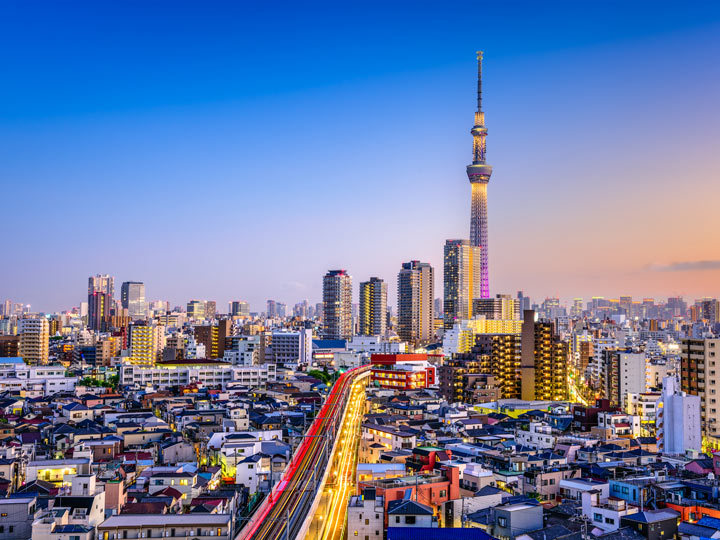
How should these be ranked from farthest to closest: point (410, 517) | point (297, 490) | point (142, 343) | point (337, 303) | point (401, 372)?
point (337, 303)
point (142, 343)
point (401, 372)
point (297, 490)
point (410, 517)

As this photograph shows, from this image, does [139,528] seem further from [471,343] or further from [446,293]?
[446,293]

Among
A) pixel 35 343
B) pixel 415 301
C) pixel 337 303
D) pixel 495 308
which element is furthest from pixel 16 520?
pixel 415 301

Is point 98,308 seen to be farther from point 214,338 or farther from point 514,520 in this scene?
point 514,520

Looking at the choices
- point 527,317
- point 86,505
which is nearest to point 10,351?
point 527,317

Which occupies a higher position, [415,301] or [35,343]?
[415,301]

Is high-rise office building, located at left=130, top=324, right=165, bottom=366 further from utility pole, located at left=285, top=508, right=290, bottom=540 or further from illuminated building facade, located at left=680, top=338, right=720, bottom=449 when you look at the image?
utility pole, located at left=285, top=508, right=290, bottom=540

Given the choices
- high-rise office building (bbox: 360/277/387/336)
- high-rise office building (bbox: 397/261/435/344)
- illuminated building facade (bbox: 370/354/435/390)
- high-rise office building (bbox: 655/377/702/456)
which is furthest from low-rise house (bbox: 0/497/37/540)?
high-rise office building (bbox: 397/261/435/344)
